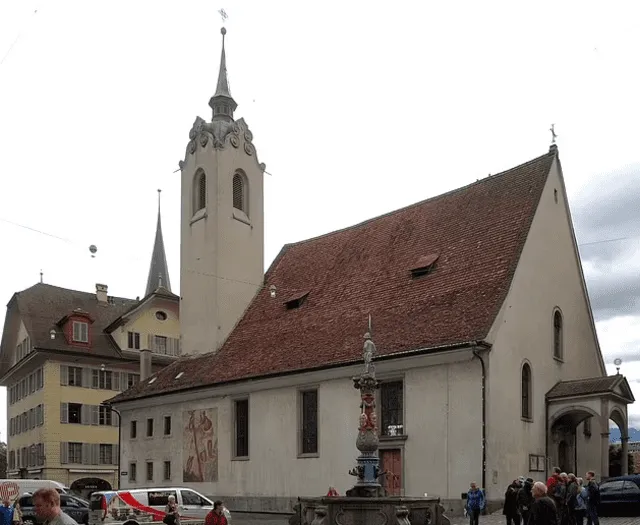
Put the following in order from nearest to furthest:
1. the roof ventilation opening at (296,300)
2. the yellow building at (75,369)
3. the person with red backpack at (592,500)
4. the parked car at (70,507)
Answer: the person with red backpack at (592,500) → the parked car at (70,507) → the roof ventilation opening at (296,300) → the yellow building at (75,369)

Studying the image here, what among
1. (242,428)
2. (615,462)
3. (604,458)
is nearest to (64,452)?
(242,428)

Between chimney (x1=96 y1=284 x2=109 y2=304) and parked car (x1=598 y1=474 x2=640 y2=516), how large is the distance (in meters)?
40.6

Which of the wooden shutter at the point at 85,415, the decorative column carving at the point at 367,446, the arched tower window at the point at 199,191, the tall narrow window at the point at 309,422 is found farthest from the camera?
the wooden shutter at the point at 85,415

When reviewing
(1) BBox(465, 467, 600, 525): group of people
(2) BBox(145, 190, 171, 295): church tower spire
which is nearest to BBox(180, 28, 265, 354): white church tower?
(1) BBox(465, 467, 600, 525): group of people

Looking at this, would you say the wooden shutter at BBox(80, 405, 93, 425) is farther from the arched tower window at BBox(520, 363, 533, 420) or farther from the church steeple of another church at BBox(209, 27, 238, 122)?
the arched tower window at BBox(520, 363, 533, 420)

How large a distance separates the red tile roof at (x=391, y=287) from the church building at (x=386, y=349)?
0.08 metres

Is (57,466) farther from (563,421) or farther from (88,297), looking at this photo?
(563,421)

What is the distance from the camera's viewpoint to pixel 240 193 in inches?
1654

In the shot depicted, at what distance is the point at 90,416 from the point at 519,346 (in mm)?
30792

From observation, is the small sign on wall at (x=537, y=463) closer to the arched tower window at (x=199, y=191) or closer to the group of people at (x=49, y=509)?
the arched tower window at (x=199, y=191)

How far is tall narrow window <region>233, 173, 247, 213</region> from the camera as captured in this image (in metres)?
41.7

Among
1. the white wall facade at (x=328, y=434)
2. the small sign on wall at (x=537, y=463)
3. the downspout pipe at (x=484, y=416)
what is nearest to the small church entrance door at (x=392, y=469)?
the white wall facade at (x=328, y=434)

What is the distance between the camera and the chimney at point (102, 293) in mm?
58812

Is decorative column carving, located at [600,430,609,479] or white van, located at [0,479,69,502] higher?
decorative column carving, located at [600,430,609,479]
